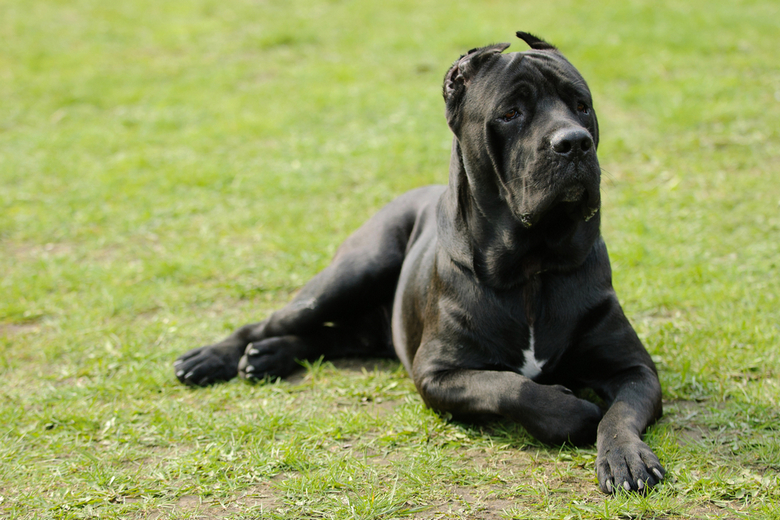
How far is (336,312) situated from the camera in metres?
4.18

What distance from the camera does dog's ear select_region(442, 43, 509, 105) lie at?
3.12 metres

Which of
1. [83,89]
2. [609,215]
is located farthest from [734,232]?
[83,89]

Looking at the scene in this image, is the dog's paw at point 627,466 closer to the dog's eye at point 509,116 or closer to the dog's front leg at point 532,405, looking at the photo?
the dog's front leg at point 532,405

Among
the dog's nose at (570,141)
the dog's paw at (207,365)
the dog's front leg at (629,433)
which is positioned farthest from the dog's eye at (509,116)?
the dog's paw at (207,365)

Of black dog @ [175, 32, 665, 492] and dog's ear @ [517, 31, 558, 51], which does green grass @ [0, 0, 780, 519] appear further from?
dog's ear @ [517, 31, 558, 51]

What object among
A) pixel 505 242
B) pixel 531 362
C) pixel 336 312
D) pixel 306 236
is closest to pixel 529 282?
pixel 505 242

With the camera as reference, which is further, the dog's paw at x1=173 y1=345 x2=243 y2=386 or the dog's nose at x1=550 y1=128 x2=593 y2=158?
the dog's paw at x1=173 y1=345 x2=243 y2=386

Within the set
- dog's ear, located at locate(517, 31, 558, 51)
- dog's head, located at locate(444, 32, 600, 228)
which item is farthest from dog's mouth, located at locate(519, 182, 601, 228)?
dog's ear, located at locate(517, 31, 558, 51)

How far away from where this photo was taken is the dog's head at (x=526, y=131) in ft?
9.18

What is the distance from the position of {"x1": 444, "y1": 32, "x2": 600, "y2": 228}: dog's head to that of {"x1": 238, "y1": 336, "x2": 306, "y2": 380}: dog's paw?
1.53 metres

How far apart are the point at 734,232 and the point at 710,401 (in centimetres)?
236

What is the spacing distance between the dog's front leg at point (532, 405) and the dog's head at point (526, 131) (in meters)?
0.66

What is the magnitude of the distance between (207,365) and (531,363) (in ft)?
5.79

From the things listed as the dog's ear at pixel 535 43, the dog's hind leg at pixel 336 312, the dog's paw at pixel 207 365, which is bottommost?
the dog's paw at pixel 207 365
